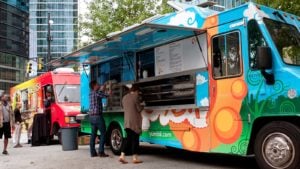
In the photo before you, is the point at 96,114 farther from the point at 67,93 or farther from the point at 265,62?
the point at 67,93

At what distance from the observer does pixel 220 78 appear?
9.03m

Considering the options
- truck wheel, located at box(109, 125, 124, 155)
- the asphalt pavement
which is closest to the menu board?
the asphalt pavement

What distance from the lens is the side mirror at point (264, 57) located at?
7871mm

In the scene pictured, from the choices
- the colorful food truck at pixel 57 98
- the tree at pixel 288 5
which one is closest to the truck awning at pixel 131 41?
the colorful food truck at pixel 57 98

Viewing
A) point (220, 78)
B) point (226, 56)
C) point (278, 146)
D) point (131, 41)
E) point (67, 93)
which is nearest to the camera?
point (278, 146)

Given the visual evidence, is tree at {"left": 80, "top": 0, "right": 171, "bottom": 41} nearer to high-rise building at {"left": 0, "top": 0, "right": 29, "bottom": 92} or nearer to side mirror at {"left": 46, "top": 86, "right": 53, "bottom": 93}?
side mirror at {"left": 46, "top": 86, "right": 53, "bottom": 93}

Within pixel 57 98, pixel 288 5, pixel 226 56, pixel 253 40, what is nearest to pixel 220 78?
pixel 226 56

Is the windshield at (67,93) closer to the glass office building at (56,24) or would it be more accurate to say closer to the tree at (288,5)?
the tree at (288,5)

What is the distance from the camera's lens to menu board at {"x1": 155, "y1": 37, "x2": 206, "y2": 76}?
9.80 m

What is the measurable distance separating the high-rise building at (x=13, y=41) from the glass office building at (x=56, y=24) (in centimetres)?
755

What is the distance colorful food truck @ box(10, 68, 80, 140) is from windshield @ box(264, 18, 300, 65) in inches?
364

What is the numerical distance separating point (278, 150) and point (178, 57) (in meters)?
3.39

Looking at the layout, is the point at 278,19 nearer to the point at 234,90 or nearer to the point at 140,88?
the point at 234,90

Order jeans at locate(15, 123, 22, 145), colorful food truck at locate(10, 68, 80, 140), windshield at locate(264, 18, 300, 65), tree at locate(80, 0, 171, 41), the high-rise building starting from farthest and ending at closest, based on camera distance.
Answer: the high-rise building → tree at locate(80, 0, 171, 41) → jeans at locate(15, 123, 22, 145) → colorful food truck at locate(10, 68, 80, 140) → windshield at locate(264, 18, 300, 65)
